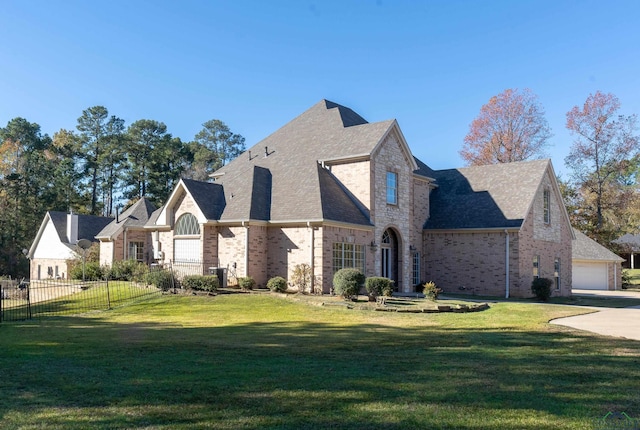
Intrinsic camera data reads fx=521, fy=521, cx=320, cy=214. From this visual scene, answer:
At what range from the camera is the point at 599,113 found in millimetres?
44781

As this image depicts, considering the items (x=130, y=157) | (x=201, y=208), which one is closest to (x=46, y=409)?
(x=201, y=208)

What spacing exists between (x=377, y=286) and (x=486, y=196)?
12598 millimetres

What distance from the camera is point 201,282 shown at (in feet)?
74.3

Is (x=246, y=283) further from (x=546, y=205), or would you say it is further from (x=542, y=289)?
(x=546, y=205)

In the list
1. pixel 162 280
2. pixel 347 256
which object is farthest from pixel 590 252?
pixel 162 280

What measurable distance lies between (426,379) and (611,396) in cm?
244

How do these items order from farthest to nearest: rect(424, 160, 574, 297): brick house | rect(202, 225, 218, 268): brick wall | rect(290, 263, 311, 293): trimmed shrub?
1. rect(424, 160, 574, 297): brick house
2. rect(202, 225, 218, 268): brick wall
3. rect(290, 263, 311, 293): trimmed shrub

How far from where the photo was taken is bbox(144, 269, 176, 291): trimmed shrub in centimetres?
2345

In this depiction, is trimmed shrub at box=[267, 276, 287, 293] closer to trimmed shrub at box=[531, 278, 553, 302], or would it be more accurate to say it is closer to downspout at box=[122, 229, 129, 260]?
trimmed shrub at box=[531, 278, 553, 302]

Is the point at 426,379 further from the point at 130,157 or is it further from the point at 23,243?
the point at 130,157

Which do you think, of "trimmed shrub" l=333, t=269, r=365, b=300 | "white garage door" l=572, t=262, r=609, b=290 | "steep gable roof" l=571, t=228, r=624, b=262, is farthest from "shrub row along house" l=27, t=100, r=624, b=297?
"white garage door" l=572, t=262, r=609, b=290

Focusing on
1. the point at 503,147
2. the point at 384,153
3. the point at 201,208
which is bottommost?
the point at 201,208

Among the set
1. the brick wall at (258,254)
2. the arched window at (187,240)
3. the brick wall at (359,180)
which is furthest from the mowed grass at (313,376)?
the brick wall at (359,180)

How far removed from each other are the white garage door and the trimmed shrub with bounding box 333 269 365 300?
30306mm
